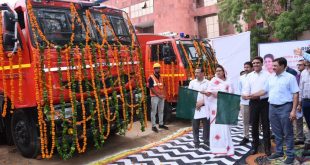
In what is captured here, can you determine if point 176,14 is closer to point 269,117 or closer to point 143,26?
→ point 143,26

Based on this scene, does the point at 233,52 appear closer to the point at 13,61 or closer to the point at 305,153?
the point at 305,153

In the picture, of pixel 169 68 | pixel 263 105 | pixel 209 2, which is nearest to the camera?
pixel 263 105

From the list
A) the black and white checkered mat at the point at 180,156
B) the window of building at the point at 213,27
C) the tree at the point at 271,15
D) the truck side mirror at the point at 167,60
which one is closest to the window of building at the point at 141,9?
the window of building at the point at 213,27

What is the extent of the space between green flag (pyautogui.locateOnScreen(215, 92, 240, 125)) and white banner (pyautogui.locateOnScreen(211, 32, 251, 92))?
3.35 metres

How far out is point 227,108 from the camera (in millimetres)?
5477

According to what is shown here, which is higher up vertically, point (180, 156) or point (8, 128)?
point (8, 128)

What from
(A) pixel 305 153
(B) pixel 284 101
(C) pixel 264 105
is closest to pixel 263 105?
(C) pixel 264 105

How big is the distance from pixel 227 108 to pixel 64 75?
2.64 metres

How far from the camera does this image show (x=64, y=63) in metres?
4.90

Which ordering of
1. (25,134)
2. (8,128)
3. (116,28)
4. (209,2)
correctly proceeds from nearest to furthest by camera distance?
1. (25,134)
2. (116,28)
3. (8,128)
4. (209,2)

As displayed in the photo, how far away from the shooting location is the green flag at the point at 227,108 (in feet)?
17.9

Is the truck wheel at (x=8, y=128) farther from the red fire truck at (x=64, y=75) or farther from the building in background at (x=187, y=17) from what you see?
the building in background at (x=187, y=17)

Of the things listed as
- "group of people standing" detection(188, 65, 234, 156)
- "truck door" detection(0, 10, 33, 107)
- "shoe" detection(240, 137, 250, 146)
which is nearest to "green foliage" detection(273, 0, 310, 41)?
"shoe" detection(240, 137, 250, 146)

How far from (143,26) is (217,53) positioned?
21.5m
